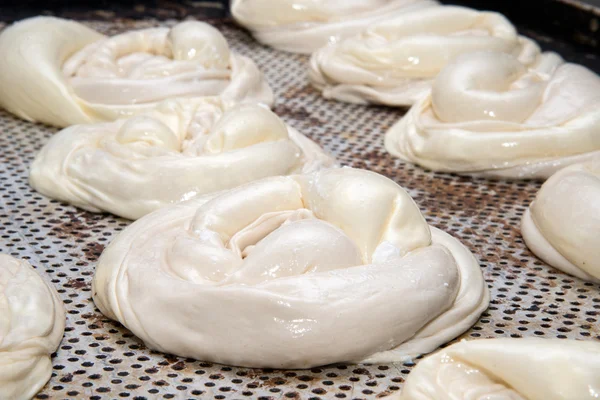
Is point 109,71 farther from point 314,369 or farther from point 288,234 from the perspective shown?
point 314,369

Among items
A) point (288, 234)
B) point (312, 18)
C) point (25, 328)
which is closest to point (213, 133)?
point (288, 234)

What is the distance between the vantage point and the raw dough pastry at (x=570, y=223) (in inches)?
81.6

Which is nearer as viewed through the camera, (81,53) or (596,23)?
(81,53)

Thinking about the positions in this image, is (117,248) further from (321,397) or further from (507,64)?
(507,64)

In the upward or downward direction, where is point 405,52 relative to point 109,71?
upward

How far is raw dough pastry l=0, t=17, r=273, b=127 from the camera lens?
2916 mm

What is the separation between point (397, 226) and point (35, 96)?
1.64 meters

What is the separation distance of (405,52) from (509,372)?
1.90 m

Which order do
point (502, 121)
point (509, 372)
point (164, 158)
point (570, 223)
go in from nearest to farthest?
point (509, 372)
point (570, 223)
point (164, 158)
point (502, 121)

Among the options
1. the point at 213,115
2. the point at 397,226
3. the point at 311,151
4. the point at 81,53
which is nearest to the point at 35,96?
the point at 81,53

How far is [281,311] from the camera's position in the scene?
1.67m

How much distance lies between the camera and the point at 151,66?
303cm

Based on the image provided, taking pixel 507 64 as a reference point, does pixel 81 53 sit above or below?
below

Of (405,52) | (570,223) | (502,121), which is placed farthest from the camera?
(405,52)
